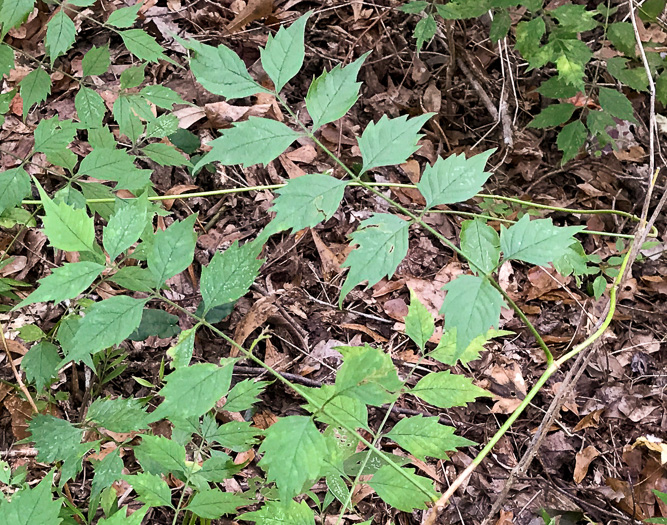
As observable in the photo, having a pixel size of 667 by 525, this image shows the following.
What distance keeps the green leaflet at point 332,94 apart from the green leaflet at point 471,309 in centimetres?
49

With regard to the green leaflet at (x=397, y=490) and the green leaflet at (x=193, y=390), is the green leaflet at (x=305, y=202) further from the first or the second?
the green leaflet at (x=397, y=490)

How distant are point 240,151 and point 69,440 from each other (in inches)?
41.2

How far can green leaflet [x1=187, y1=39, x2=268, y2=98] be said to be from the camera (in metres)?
1.12

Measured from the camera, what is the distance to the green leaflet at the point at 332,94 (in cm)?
114

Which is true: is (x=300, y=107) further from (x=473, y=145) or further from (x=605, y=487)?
(x=605, y=487)

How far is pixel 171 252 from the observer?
3.61ft

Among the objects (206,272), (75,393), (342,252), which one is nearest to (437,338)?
(342,252)

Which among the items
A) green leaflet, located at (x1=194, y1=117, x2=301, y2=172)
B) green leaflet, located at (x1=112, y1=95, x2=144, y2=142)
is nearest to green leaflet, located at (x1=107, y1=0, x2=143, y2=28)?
green leaflet, located at (x1=112, y1=95, x2=144, y2=142)

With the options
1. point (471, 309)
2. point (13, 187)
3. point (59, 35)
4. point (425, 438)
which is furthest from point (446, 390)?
point (59, 35)

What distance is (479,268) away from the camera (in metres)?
1.13

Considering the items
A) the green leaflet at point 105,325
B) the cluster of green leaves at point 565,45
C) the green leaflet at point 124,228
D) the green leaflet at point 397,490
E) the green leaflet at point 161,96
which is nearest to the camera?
the green leaflet at point 105,325

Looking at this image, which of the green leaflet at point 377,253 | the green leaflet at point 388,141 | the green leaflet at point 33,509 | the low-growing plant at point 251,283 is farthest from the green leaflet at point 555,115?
the green leaflet at point 33,509

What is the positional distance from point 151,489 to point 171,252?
2.20ft

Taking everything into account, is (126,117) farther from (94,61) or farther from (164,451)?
(164,451)
